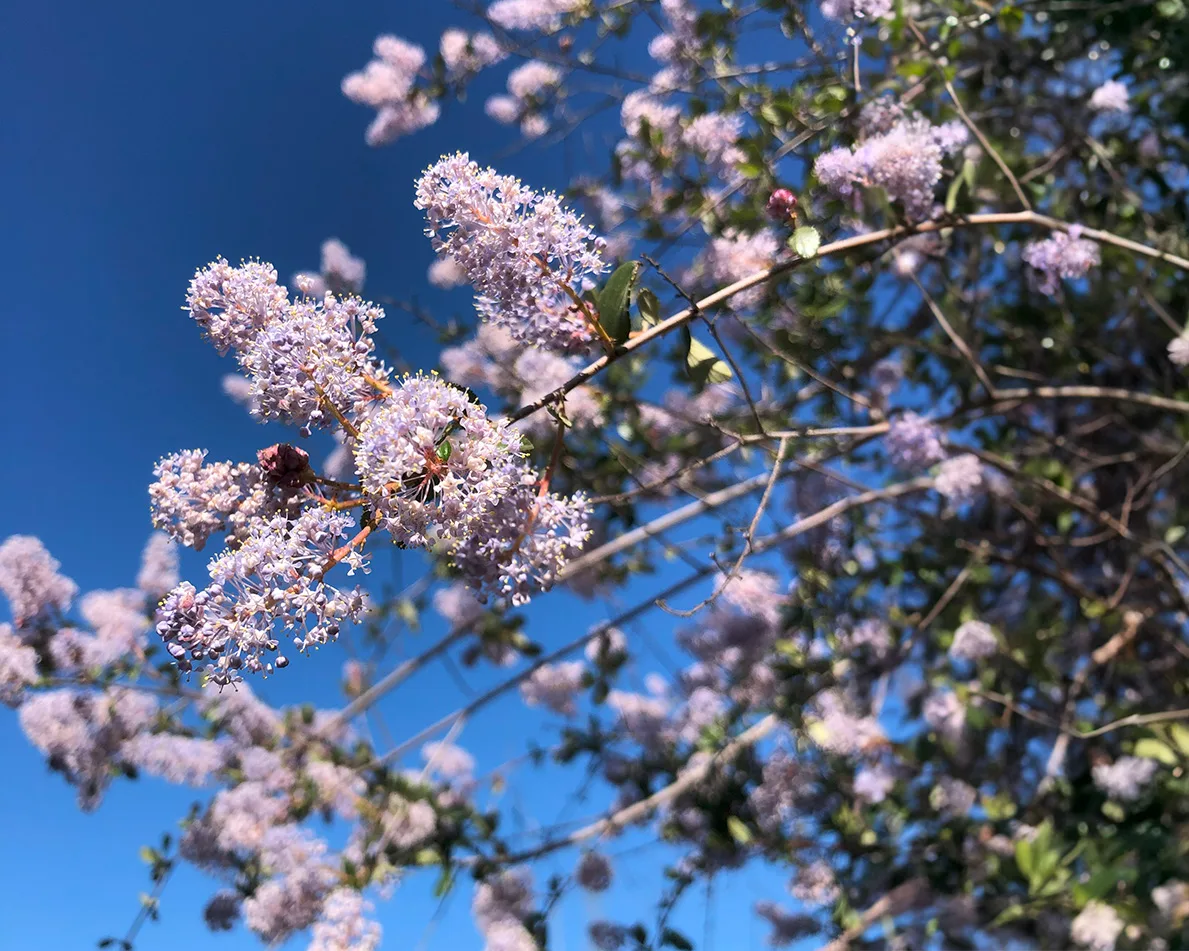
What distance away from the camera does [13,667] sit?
7.41 feet

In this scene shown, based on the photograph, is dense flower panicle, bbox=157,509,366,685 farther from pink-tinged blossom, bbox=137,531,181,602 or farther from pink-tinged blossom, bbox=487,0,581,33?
pink-tinged blossom, bbox=487,0,581,33

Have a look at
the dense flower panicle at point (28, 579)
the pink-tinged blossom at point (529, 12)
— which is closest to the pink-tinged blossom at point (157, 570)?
the dense flower panicle at point (28, 579)

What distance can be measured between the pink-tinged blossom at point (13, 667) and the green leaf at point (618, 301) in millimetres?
1993

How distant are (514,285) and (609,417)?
2.01 m

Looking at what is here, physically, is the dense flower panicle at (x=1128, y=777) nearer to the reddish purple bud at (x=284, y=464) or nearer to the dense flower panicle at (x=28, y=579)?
the reddish purple bud at (x=284, y=464)

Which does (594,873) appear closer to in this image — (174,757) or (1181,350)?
(174,757)

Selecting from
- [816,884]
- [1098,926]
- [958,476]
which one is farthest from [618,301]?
[816,884]

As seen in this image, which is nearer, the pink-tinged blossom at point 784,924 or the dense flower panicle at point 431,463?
the dense flower panicle at point 431,463

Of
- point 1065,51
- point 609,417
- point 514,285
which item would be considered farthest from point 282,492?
point 1065,51

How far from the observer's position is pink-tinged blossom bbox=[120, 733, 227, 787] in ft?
8.64

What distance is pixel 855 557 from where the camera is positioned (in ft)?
10.8

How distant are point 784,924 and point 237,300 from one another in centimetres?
339

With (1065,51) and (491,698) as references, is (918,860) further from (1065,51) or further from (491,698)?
(1065,51)

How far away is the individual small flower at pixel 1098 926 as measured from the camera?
2.21m
